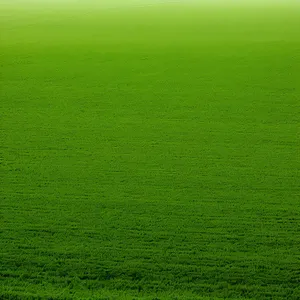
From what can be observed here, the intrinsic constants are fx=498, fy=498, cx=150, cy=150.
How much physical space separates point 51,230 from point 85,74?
6.65 metres

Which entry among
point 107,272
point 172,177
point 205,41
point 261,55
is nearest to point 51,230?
point 107,272

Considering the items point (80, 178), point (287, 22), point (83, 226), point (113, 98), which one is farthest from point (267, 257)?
point (287, 22)

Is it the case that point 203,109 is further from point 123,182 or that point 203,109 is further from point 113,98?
point 123,182

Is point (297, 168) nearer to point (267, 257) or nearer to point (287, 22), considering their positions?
point (267, 257)

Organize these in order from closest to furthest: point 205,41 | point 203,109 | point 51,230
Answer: point 51,230, point 203,109, point 205,41

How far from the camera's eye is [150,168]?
8000mm

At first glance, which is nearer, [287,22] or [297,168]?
[297,168]

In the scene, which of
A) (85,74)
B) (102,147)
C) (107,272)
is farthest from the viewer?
(85,74)

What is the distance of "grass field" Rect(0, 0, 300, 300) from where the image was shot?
5.71 meters

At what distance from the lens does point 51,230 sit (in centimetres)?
646

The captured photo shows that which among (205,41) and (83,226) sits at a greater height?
(205,41)

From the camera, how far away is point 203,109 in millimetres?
10281

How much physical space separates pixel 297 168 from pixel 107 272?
3.77m

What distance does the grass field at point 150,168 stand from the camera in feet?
18.7
